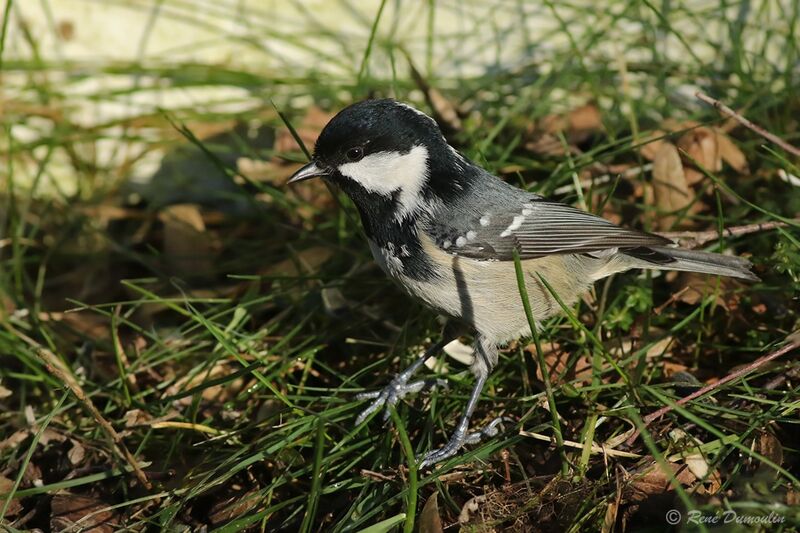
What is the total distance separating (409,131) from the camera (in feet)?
6.93

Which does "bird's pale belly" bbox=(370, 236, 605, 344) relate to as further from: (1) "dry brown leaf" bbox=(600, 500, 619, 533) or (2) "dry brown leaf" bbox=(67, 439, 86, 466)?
(2) "dry brown leaf" bbox=(67, 439, 86, 466)

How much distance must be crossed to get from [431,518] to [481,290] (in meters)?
0.61

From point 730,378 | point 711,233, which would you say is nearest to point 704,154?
point 711,233

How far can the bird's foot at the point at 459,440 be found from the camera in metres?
1.94

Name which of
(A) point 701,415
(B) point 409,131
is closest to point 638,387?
(A) point 701,415

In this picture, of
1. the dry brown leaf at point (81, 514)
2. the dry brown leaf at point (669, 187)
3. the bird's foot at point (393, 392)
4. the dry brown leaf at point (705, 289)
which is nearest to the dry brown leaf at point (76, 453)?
the dry brown leaf at point (81, 514)

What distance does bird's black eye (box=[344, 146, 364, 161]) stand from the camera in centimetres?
209

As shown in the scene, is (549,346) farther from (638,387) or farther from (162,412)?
(162,412)

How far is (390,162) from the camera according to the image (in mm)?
2119

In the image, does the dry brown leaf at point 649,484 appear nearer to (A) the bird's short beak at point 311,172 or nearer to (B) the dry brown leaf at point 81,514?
(A) the bird's short beak at point 311,172

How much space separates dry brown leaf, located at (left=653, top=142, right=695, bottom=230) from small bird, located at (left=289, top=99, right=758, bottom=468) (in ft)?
1.33

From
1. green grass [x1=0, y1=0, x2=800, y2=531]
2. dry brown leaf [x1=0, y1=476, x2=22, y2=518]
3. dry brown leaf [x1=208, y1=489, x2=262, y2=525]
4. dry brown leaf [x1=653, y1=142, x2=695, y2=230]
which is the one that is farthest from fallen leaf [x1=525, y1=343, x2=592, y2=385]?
dry brown leaf [x1=0, y1=476, x2=22, y2=518]

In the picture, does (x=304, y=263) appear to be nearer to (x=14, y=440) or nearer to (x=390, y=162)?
(x=390, y=162)

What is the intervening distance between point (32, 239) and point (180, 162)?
0.71 meters
